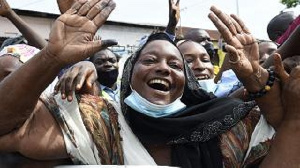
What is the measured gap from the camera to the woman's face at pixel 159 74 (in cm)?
251

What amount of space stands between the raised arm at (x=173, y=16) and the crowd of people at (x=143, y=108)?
59.5 inches

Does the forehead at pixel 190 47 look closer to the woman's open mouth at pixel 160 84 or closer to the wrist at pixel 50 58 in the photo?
the woman's open mouth at pixel 160 84

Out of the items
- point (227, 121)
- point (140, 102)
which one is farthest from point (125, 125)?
point (227, 121)

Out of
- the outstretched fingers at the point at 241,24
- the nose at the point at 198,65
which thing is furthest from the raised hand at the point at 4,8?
the outstretched fingers at the point at 241,24

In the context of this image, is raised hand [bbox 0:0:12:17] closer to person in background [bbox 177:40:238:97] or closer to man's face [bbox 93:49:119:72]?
man's face [bbox 93:49:119:72]

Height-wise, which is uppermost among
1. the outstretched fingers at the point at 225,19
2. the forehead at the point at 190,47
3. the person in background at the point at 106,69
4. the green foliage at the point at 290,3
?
the outstretched fingers at the point at 225,19

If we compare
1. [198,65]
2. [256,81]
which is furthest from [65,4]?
[198,65]

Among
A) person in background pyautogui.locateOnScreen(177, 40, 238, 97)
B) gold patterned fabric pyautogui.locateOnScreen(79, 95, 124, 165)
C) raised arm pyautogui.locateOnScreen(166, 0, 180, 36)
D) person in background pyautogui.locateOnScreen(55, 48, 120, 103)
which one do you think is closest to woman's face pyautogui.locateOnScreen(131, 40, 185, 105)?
gold patterned fabric pyautogui.locateOnScreen(79, 95, 124, 165)

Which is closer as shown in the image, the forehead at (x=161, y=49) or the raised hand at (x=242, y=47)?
the raised hand at (x=242, y=47)

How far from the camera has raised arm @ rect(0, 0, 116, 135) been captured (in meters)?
1.95

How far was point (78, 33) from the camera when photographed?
6.55 feet

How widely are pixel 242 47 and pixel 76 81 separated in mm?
742

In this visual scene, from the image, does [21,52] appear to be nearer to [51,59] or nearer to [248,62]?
[51,59]

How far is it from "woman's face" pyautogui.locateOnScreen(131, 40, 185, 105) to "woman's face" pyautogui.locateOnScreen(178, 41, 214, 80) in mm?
1277
